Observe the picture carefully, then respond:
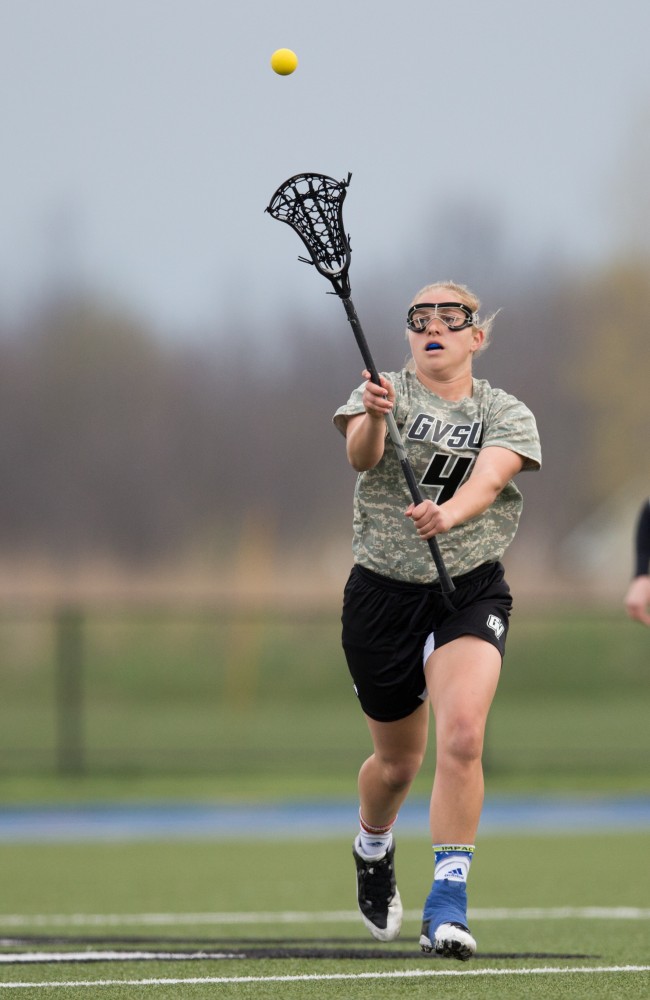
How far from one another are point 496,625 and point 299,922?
2678 mm

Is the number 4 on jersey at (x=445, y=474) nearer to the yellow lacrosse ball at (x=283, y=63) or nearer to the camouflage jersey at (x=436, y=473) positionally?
the camouflage jersey at (x=436, y=473)

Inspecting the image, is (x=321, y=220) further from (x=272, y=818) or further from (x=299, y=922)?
(x=272, y=818)

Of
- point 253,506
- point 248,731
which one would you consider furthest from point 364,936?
point 253,506

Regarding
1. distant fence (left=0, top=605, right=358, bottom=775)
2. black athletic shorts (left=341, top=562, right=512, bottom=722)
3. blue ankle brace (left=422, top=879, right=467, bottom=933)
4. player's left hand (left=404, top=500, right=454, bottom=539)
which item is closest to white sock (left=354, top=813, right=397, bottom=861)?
black athletic shorts (left=341, top=562, right=512, bottom=722)

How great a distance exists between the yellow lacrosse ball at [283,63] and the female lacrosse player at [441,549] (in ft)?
3.08

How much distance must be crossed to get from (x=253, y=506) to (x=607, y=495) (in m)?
9.76

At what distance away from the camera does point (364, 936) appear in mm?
7387

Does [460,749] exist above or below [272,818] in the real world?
above

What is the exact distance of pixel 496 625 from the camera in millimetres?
5891

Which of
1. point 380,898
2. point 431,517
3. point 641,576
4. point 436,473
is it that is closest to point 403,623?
point 436,473

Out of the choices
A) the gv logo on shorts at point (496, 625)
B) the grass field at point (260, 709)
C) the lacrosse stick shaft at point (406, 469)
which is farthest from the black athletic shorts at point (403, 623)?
the grass field at point (260, 709)

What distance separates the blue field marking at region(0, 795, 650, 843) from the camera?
13297mm

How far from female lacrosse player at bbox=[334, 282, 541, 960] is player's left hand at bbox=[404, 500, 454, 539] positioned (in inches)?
4.1

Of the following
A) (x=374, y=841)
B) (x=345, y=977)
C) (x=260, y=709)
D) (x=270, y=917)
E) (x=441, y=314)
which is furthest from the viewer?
(x=260, y=709)
